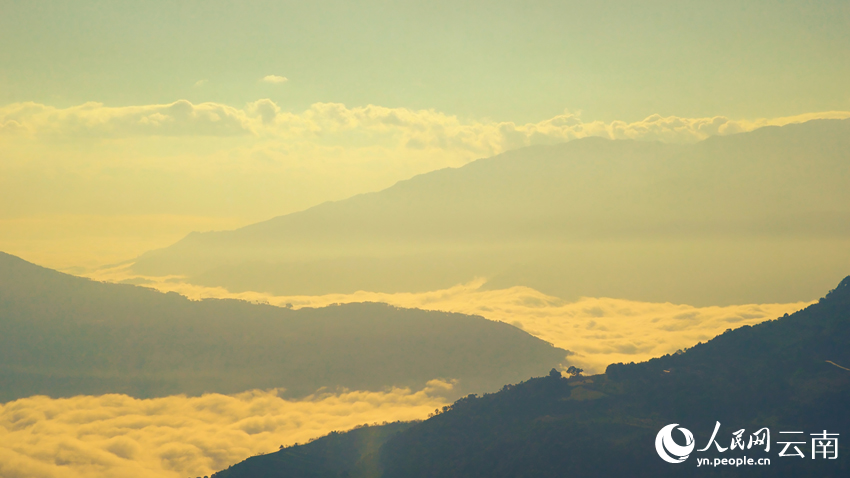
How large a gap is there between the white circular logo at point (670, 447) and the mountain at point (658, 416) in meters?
0.88

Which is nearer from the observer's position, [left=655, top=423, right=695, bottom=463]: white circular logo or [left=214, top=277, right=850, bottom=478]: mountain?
[left=655, top=423, right=695, bottom=463]: white circular logo

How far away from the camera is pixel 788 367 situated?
387ft

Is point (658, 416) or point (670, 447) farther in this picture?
point (658, 416)

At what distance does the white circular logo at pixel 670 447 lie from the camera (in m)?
100

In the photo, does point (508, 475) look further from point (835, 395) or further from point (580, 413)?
point (835, 395)

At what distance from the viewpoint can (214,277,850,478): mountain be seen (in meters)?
102

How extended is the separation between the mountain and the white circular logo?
877 mm

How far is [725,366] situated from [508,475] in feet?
170

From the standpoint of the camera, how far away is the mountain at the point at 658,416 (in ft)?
334

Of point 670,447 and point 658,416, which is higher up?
point 658,416

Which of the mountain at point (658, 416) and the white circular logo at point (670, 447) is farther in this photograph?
the mountain at point (658, 416)

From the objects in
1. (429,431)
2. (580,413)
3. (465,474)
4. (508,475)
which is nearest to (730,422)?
(580,413)

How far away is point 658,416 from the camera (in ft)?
381

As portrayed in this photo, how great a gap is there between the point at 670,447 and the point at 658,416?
560 inches
